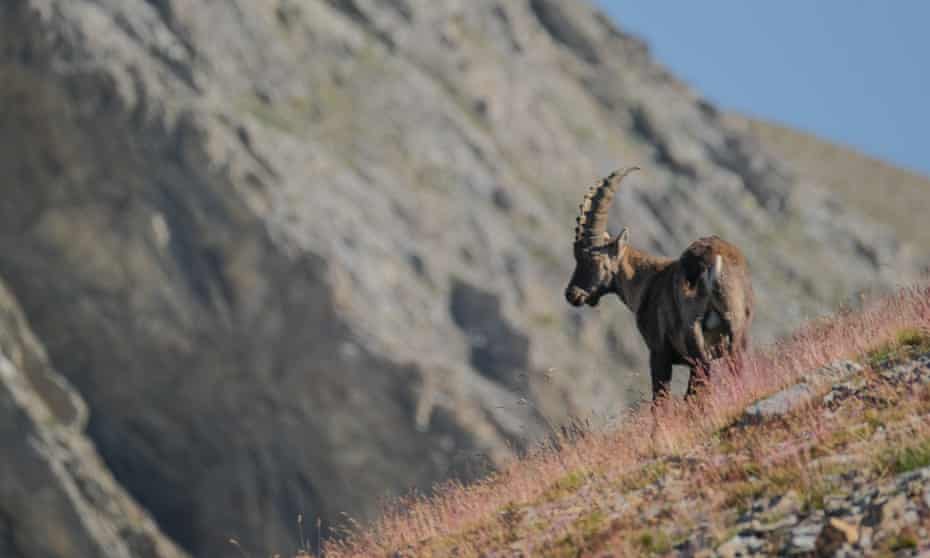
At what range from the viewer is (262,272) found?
7212 centimetres

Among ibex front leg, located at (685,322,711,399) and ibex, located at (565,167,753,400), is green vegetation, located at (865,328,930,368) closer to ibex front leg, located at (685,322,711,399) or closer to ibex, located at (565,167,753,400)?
ibex, located at (565,167,753,400)

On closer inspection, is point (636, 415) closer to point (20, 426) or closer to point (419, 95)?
point (20, 426)

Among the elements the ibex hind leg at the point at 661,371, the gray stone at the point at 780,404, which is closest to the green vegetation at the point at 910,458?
the gray stone at the point at 780,404

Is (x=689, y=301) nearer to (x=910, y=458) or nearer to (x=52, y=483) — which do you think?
(x=910, y=458)

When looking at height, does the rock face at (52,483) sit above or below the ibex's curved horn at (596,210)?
above

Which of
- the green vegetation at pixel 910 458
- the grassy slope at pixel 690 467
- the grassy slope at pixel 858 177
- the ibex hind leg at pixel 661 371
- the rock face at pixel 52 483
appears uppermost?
the grassy slope at pixel 858 177

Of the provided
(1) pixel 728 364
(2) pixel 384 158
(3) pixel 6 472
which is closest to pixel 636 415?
(1) pixel 728 364

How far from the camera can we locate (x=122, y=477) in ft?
234

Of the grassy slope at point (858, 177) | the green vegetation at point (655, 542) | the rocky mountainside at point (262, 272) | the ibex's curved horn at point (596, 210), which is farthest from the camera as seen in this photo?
the grassy slope at point (858, 177)

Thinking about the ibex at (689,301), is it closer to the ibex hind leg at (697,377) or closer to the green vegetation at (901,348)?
the ibex hind leg at (697,377)

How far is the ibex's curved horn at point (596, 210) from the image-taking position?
18359 mm

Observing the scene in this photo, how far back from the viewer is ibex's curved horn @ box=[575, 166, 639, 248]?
18359mm

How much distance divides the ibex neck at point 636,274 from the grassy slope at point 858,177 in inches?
4429

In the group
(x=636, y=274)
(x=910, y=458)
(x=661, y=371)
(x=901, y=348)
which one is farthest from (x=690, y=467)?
(x=636, y=274)
